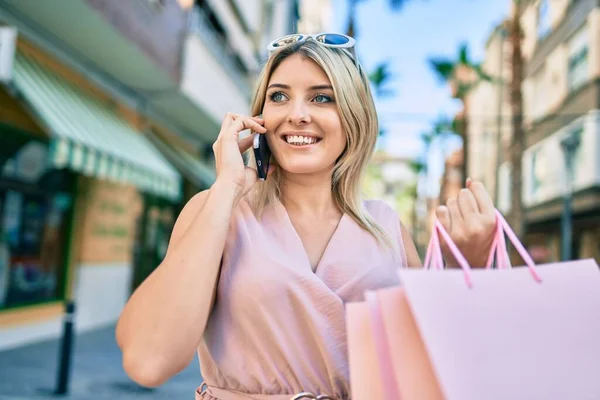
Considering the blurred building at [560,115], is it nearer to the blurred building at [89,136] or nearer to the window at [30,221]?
the blurred building at [89,136]

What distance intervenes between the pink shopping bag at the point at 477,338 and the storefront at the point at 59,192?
5871 mm

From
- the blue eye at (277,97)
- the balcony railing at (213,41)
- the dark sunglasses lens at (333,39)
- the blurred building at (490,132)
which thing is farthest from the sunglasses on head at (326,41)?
the blurred building at (490,132)

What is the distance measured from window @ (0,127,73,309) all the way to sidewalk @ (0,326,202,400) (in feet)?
3.15

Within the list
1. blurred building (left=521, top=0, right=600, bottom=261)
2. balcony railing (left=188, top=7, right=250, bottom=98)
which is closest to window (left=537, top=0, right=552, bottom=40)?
blurred building (left=521, top=0, right=600, bottom=261)

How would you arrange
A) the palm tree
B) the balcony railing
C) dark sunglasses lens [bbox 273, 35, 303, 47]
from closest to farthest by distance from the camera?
1. dark sunglasses lens [bbox 273, 35, 303, 47]
2. the balcony railing
3. the palm tree

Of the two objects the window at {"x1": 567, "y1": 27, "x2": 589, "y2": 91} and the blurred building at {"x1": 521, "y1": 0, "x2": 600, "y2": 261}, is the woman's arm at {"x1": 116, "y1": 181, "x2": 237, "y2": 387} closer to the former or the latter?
the blurred building at {"x1": 521, "y1": 0, "x2": 600, "y2": 261}

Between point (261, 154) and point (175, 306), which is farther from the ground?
point (261, 154)

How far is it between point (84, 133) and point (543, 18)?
65.0 ft

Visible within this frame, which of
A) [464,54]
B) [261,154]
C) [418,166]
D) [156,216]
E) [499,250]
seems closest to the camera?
[499,250]

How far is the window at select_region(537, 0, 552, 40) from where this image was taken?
20612 millimetres

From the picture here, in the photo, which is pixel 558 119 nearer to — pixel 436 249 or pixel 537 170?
pixel 537 170

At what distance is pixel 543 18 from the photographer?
21328 millimetres

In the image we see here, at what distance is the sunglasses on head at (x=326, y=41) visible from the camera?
4.97 ft

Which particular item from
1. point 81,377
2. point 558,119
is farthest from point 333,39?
point 558,119
